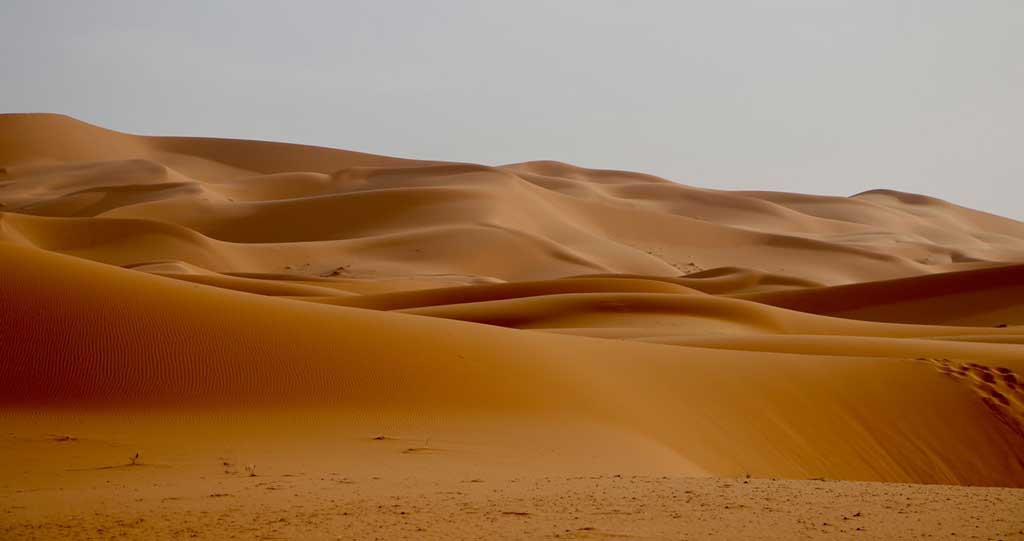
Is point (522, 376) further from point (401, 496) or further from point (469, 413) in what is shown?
point (401, 496)

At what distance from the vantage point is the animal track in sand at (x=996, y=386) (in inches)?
521

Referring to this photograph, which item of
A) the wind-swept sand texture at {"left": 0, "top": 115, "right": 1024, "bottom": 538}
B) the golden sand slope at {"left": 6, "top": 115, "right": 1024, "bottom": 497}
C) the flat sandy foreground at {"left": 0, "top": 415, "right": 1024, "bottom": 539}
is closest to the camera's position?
the flat sandy foreground at {"left": 0, "top": 415, "right": 1024, "bottom": 539}

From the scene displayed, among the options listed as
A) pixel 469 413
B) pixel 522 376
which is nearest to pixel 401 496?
pixel 469 413

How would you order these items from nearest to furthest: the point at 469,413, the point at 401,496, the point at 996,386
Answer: the point at 401,496, the point at 469,413, the point at 996,386

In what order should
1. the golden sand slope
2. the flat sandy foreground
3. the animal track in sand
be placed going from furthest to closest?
the animal track in sand < the golden sand slope < the flat sandy foreground

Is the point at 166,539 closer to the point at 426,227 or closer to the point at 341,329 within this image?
the point at 341,329

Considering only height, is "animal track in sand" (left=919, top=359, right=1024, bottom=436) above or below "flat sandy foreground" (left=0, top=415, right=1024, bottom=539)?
above

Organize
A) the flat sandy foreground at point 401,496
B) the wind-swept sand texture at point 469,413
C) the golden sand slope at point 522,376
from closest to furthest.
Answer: the flat sandy foreground at point 401,496, the wind-swept sand texture at point 469,413, the golden sand slope at point 522,376

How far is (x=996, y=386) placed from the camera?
1416 centimetres

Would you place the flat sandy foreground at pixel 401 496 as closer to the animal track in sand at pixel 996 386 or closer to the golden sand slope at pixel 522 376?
Result: the golden sand slope at pixel 522 376

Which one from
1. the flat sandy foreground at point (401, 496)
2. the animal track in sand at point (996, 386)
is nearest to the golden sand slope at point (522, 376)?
the animal track in sand at point (996, 386)

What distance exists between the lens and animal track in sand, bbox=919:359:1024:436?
13.2m

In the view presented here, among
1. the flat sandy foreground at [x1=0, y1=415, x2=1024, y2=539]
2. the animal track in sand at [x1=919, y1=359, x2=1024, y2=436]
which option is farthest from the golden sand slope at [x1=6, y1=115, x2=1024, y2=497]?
the flat sandy foreground at [x1=0, y1=415, x2=1024, y2=539]

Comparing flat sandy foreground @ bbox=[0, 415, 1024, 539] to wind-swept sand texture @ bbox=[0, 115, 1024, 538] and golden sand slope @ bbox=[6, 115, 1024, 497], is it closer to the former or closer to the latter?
wind-swept sand texture @ bbox=[0, 115, 1024, 538]
